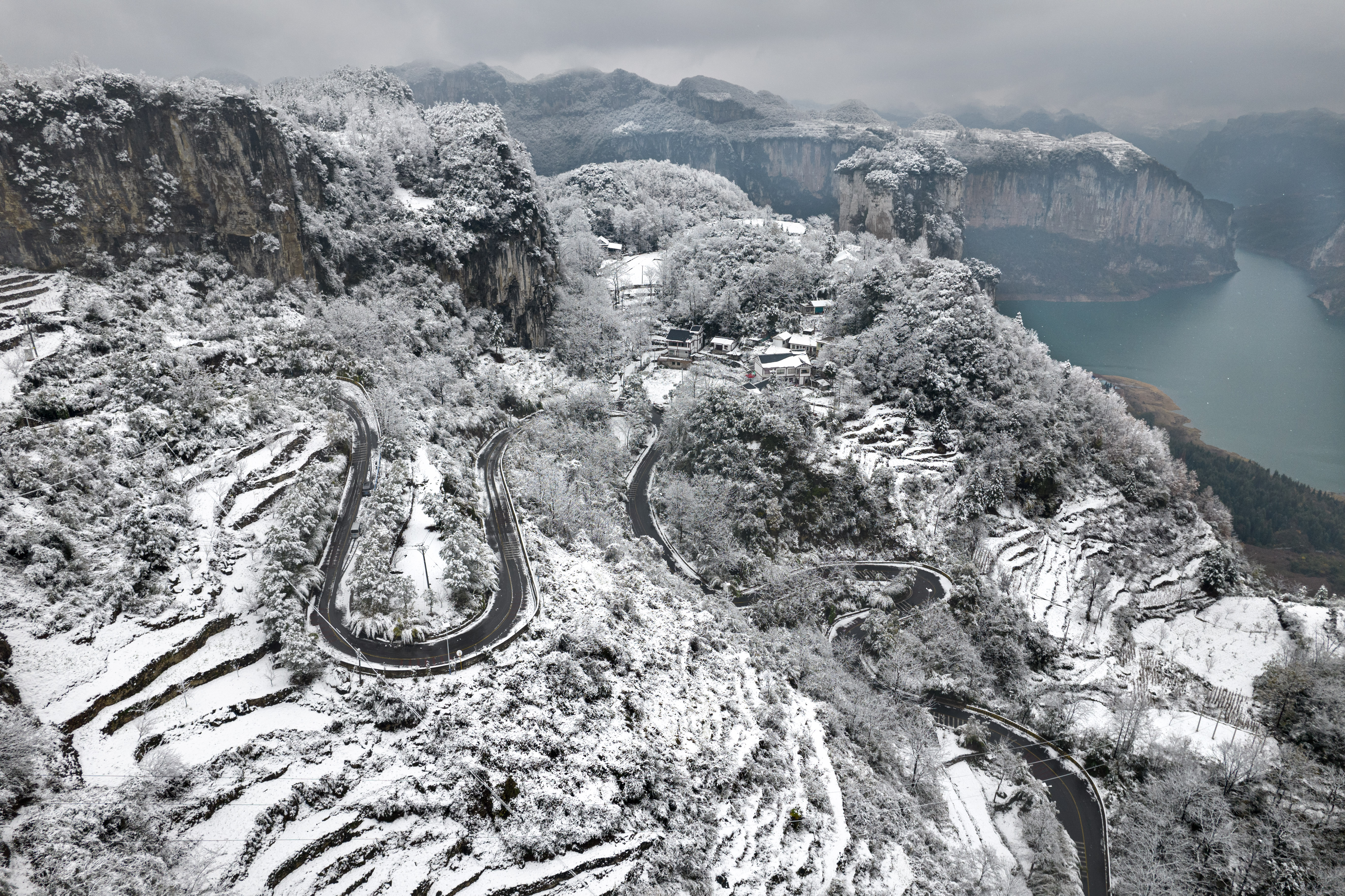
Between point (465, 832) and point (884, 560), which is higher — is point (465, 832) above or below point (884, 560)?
above

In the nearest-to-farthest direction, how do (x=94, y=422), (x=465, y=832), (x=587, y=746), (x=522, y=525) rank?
(x=465, y=832), (x=587, y=746), (x=94, y=422), (x=522, y=525)

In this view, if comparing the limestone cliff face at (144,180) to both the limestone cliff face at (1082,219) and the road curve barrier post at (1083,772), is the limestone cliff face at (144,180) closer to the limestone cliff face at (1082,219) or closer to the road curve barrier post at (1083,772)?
the road curve barrier post at (1083,772)

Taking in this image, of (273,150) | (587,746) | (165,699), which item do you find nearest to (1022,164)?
(273,150)

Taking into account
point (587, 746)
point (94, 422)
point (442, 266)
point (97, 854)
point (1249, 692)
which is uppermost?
point (442, 266)

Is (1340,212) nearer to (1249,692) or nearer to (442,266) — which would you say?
(1249,692)

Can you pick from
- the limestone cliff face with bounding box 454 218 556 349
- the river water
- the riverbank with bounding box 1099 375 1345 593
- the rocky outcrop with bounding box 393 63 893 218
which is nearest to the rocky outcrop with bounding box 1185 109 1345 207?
the river water

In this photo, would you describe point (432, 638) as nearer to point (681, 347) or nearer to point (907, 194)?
point (681, 347)

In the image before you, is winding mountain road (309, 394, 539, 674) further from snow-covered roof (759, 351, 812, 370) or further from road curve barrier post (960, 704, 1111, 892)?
snow-covered roof (759, 351, 812, 370)
